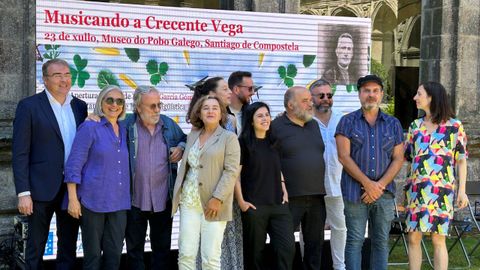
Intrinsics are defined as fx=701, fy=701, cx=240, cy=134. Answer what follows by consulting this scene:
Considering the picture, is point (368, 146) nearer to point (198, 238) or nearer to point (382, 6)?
point (198, 238)

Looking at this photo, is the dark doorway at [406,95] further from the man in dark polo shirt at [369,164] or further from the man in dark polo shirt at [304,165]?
the man in dark polo shirt at [304,165]

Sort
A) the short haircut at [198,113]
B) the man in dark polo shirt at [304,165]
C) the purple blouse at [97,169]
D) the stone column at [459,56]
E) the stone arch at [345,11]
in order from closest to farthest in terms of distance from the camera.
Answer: the purple blouse at [97,169], the short haircut at [198,113], the man in dark polo shirt at [304,165], the stone column at [459,56], the stone arch at [345,11]

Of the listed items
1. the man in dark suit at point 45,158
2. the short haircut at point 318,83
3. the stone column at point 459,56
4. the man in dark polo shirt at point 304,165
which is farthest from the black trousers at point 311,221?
the stone column at point 459,56

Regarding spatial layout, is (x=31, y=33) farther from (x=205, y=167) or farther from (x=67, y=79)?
(x=205, y=167)

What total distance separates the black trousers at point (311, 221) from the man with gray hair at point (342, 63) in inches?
61.9

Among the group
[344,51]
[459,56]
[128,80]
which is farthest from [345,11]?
[128,80]

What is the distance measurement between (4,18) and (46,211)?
2.77m

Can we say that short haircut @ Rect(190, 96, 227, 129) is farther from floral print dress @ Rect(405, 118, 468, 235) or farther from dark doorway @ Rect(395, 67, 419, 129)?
dark doorway @ Rect(395, 67, 419, 129)

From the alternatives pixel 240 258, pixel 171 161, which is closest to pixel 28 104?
pixel 171 161

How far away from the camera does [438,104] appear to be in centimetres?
605

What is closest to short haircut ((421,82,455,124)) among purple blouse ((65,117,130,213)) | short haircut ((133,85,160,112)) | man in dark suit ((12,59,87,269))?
short haircut ((133,85,160,112))

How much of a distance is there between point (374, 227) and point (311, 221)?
54 cm

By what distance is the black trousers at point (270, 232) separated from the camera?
18.7 feet

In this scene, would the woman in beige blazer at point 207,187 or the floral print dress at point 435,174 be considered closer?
the woman in beige blazer at point 207,187
